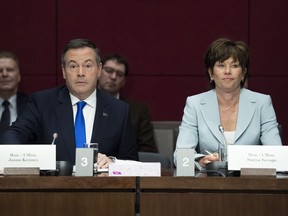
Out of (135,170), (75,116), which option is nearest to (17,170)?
(135,170)

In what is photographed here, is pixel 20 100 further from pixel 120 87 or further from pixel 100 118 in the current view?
pixel 100 118

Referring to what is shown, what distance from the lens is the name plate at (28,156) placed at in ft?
10.2

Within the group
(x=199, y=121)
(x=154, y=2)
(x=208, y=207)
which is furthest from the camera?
(x=154, y=2)

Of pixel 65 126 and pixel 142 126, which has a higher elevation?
pixel 142 126

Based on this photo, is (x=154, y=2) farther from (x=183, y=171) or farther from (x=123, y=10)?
(x=183, y=171)

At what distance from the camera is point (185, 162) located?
313 centimetres

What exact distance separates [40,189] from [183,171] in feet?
1.93

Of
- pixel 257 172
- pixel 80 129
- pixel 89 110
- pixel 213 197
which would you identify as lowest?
pixel 213 197

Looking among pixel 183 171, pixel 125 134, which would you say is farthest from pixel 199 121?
pixel 183 171

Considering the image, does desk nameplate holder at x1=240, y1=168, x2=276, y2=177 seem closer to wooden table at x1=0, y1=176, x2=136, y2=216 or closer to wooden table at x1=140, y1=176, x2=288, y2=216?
wooden table at x1=140, y1=176, x2=288, y2=216

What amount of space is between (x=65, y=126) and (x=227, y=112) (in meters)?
0.88

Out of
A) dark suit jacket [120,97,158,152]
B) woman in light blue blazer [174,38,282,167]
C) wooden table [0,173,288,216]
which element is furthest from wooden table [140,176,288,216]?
dark suit jacket [120,97,158,152]

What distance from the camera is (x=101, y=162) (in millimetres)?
3590

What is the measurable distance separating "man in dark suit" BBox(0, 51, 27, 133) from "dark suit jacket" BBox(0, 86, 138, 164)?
1.46m
